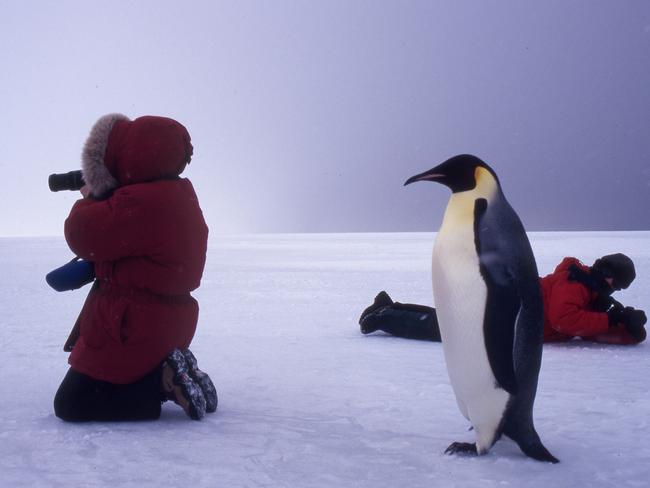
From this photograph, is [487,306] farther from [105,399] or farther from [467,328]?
[105,399]

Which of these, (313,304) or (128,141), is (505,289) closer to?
(128,141)

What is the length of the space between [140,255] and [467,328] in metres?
1.04

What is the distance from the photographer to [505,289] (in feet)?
6.07

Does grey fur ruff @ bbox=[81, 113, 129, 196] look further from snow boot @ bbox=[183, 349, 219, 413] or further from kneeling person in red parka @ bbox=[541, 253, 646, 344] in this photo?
kneeling person in red parka @ bbox=[541, 253, 646, 344]

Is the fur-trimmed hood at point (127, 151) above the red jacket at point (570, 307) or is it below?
above

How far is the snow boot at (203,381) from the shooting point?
239cm

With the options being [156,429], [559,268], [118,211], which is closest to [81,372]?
[156,429]

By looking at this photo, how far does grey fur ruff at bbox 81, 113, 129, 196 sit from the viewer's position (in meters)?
2.21

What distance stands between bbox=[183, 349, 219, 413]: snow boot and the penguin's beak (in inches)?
38.7

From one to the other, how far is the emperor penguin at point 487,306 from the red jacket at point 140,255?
797 millimetres

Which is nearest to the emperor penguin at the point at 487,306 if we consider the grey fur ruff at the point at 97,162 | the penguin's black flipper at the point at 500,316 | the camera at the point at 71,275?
the penguin's black flipper at the point at 500,316

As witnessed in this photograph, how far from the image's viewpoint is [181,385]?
232cm

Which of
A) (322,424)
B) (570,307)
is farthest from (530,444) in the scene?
(570,307)

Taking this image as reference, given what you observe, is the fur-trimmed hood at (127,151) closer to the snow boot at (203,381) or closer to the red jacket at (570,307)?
the snow boot at (203,381)
